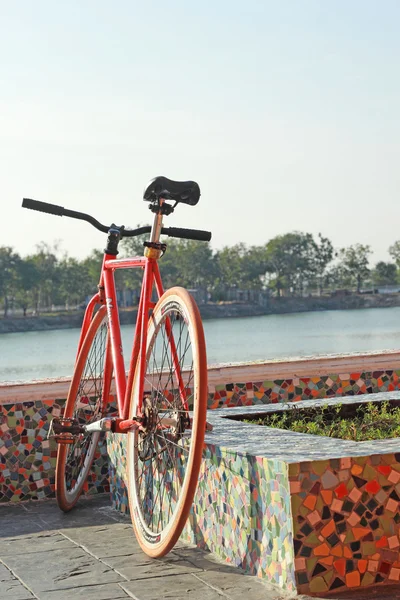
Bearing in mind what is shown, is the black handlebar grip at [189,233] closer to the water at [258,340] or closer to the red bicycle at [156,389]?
the red bicycle at [156,389]

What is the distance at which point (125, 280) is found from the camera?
83250 millimetres

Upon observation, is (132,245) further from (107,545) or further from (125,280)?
(107,545)

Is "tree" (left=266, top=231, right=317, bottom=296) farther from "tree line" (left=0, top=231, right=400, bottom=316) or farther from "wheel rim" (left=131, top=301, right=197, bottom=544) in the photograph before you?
"wheel rim" (left=131, top=301, right=197, bottom=544)

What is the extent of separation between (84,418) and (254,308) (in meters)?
91.3

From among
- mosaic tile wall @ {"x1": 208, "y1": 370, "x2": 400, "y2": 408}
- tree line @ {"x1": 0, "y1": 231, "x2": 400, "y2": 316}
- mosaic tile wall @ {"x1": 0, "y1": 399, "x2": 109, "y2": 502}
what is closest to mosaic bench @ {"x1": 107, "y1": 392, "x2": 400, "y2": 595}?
mosaic tile wall @ {"x1": 0, "y1": 399, "x2": 109, "y2": 502}

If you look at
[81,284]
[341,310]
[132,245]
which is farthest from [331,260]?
[132,245]

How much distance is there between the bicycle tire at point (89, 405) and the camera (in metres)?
4.58

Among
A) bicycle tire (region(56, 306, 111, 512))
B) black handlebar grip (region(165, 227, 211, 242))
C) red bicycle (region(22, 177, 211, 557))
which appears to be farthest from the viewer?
bicycle tire (region(56, 306, 111, 512))

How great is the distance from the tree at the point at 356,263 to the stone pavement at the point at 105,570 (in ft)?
321

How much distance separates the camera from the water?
58.7 meters

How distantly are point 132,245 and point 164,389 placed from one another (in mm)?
65364

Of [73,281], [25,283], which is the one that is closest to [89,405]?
[25,283]

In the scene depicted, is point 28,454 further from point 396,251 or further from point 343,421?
point 396,251

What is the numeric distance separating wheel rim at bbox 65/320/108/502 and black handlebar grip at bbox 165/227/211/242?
0.76 metres
